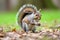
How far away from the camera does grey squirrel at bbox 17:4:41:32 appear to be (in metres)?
6.23

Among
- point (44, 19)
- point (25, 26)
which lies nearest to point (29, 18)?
point (25, 26)

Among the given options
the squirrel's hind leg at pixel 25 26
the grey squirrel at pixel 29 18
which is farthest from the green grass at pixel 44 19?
the squirrel's hind leg at pixel 25 26

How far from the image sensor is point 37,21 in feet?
20.3

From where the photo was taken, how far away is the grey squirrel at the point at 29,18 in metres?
6.23

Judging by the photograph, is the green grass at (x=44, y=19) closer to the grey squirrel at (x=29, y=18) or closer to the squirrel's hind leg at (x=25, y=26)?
the grey squirrel at (x=29, y=18)

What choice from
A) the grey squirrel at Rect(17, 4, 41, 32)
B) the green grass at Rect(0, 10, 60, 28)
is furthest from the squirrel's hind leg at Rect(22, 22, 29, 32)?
the green grass at Rect(0, 10, 60, 28)

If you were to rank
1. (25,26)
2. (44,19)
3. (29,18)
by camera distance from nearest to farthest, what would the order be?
1. (29,18)
2. (25,26)
3. (44,19)

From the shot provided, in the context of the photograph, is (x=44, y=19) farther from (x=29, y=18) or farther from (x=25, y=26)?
(x=29, y=18)

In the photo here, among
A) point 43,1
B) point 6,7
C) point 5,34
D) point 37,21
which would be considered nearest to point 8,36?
point 5,34

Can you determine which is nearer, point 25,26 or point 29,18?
point 29,18

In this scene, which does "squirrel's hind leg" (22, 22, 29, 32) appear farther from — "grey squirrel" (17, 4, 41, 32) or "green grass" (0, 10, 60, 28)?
"green grass" (0, 10, 60, 28)

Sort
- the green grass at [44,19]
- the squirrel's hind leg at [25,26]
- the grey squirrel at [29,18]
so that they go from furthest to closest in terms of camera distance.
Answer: the green grass at [44,19], the squirrel's hind leg at [25,26], the grey squirrel at [29,18]

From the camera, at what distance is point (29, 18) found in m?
6.34

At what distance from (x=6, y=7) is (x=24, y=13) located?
15.8 meters
